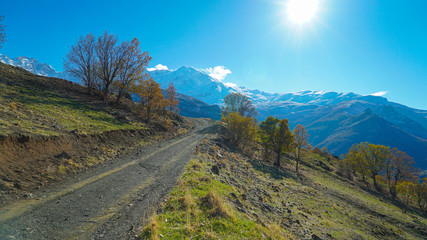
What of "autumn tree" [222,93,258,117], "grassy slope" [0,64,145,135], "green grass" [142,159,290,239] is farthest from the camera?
"autumn tree" [222,93,258,117]

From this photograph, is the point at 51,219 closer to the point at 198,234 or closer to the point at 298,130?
the point at 198,234

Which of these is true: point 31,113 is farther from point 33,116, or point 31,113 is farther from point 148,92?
point 148,92

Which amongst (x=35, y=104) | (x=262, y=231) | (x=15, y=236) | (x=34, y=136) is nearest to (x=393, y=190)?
(x=262, y=231)

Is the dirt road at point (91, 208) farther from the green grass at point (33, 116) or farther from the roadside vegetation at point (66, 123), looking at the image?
the green grass at point (33, 116)

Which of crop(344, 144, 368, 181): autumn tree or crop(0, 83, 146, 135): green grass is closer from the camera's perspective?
crop(0, 83, 146, 135): green grass

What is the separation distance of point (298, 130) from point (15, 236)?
5012cm

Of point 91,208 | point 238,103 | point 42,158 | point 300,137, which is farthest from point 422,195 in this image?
point 42,158

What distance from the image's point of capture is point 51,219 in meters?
7.98

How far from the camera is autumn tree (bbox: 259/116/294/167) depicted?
44188 mm

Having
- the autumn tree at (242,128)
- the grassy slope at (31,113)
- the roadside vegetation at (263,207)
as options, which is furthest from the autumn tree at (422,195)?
the grassy slope at (31,113)

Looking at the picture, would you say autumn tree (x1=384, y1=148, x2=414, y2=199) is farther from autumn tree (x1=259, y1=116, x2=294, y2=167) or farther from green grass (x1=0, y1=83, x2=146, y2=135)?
green grass (x1=0, y1=83, x2=146, y2=135)

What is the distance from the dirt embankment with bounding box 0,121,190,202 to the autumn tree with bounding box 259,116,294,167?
37405 mm

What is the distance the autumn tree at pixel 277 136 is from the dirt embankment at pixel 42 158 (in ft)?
123

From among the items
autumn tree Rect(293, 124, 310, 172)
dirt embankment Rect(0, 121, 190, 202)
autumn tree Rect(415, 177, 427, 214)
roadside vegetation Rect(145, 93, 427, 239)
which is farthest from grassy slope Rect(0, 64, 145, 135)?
autumn tree Rect(415, 177, 427, 214)
